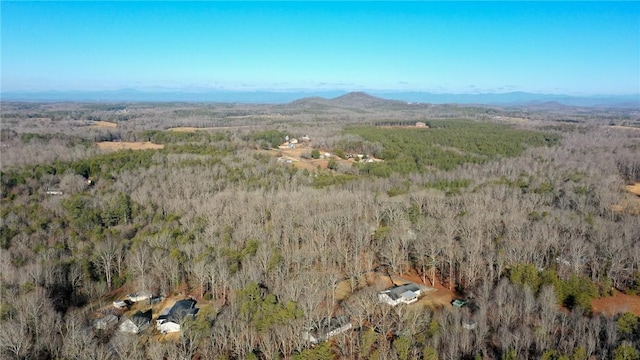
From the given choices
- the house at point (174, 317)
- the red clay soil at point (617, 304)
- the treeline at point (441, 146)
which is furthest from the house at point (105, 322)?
the treeline at point (441, 146)

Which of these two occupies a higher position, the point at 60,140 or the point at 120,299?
Result: the point at 60,140

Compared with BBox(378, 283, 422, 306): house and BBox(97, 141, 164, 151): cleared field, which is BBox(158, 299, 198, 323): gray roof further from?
BBox(97, 141, 164, 151): cleared field

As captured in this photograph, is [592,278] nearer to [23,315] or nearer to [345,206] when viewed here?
[345,206]

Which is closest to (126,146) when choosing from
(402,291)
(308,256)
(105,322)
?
(308,256)

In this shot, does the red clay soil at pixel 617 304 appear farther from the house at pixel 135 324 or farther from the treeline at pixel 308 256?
the house at pixel 135 324

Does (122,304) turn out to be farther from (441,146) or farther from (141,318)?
(441,146)

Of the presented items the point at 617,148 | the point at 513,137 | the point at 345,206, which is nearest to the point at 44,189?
the point at 345,206
